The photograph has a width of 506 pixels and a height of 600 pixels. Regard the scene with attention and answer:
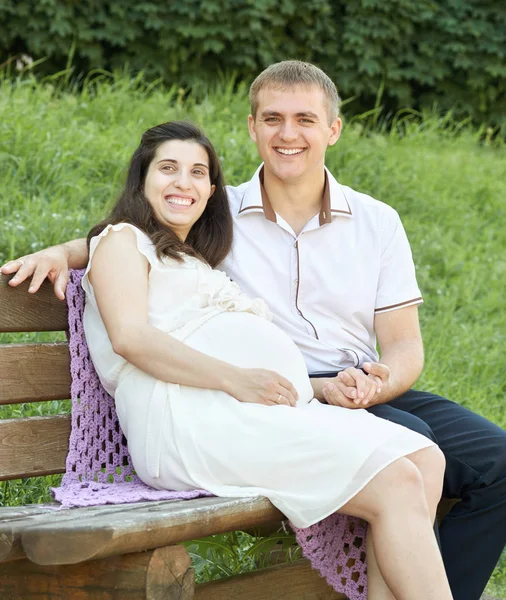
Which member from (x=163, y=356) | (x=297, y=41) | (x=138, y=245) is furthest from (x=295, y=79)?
(x=297, y=41)

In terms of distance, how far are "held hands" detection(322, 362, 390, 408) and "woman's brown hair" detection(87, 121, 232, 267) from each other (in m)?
0.60

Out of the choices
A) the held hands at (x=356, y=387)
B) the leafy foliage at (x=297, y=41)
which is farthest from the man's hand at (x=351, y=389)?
the leafy foliage at (x=297, y=41)

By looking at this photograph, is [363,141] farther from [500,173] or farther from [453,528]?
[453,528]

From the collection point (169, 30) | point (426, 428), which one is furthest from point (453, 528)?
point (169, 30)

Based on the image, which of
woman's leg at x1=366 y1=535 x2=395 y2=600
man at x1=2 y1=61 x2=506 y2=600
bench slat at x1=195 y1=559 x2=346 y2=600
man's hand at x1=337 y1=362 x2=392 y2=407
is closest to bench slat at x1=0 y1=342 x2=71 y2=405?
man at x1=2 y1=61 x2=506 y2=600

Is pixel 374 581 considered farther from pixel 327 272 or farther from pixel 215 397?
pixel 327 272

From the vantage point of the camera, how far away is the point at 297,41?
9.12m

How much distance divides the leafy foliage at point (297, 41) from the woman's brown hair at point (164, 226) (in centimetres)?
464

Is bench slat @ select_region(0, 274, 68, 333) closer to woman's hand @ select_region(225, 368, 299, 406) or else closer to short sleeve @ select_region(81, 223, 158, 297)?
short sleeve @ select_region(81, 223, 158, 297)

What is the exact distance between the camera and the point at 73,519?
7.68 feet

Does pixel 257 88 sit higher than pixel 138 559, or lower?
higher

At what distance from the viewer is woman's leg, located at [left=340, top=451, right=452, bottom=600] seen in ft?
8.41

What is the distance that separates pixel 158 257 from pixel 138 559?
3.48ft

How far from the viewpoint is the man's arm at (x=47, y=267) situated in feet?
9.99
